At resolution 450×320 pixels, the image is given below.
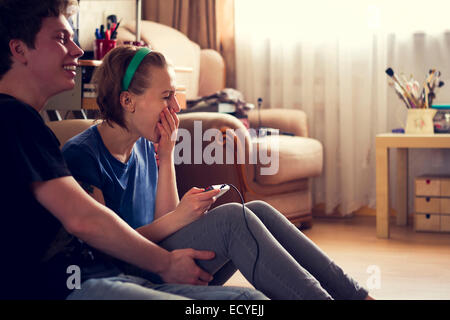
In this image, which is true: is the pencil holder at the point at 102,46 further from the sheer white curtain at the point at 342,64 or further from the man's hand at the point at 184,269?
the man's hand at the point at 184,269

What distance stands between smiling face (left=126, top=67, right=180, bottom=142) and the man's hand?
15.2 inches

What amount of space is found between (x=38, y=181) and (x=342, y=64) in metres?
2.85

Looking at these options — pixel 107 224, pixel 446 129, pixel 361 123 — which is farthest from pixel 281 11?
pixel 107 224

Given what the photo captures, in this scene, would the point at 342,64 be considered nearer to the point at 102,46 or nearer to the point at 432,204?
the point at 432,204

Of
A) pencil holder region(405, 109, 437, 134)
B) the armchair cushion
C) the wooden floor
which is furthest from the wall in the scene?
pencil holder region(405, 109, 437, 134)

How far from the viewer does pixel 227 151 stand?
2.64 metres

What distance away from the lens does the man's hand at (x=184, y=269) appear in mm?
1213

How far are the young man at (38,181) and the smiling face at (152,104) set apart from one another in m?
0.32

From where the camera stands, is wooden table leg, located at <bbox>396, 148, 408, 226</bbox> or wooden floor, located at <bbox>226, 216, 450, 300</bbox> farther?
wooden table leg, located at <bbox>396, 148, 408, 226</bbox>

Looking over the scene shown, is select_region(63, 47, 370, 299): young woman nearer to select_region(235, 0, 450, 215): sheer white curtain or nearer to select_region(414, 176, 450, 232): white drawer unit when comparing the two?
select_region(414, 176, 450, 232): white drawer unit

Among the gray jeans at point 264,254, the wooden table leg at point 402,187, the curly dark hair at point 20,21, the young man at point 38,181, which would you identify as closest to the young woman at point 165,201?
the gray jeans at point 264,254

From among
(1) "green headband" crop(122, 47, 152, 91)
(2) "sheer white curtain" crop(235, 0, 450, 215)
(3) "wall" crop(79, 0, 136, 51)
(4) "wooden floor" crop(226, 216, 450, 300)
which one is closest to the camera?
(1) "green headband" crop(122, 47, 152, 91)

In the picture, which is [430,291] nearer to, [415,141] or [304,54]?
[415,141]

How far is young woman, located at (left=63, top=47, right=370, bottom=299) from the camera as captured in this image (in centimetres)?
119
